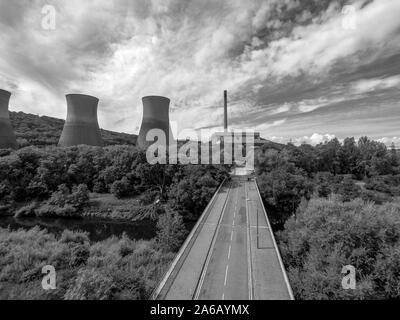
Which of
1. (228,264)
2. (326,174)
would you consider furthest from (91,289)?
(326,174)

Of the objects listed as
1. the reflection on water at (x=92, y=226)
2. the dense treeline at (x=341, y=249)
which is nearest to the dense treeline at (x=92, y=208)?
the reflection on water at (x=92, y=226)

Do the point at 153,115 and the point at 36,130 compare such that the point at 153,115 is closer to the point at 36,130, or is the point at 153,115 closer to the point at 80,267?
the point at 80,267

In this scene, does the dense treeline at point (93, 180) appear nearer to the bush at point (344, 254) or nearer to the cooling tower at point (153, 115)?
the cooling tower at point (153, 115)

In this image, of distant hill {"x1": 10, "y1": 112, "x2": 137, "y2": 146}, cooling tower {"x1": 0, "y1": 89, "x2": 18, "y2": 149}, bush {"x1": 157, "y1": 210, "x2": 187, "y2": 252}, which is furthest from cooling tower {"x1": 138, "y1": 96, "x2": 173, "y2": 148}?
distant hill {"x1": 10, "y1": 112, "x2": 137, "y2": 146}

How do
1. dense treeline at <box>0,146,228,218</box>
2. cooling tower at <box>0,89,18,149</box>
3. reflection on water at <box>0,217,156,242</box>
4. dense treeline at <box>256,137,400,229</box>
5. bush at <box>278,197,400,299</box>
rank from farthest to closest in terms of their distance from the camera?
cooling tower at <box>0,89,18,149</box>, dense treeline at <box>256,137,400,229</box>, dense treeline at <box>0,146,228,218</box>, reflection on water at <box>0,217,156,242</box>, bush at <box>278,197,400,299</box>

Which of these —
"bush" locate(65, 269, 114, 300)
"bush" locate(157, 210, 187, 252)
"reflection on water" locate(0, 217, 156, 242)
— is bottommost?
"reflection on water" locate(0, 217, 156, 242)

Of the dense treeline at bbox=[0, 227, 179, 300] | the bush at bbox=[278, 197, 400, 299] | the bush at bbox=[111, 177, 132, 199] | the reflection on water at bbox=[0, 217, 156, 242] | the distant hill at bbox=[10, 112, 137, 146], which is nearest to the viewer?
the dense treeline at bbox=[0, 227, 179, 300]

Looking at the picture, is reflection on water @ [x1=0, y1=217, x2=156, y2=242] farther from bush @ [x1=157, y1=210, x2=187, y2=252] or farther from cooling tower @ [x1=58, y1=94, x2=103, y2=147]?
cooling tower @ [x1=58, y1=94, x2=103, y2=147]
